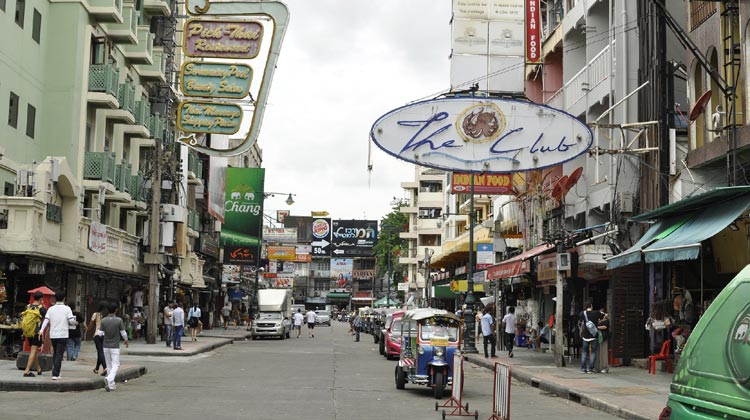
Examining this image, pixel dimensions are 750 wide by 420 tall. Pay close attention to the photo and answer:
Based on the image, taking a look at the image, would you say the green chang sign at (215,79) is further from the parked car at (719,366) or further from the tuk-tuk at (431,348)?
the parked car at (719,366)

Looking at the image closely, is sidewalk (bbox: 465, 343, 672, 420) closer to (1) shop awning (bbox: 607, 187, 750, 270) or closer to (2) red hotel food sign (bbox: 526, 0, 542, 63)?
(1) shop awning (bbox: 607, 187, 750, 270)

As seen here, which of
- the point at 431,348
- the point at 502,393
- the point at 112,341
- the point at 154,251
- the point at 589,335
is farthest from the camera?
the point at 154,251

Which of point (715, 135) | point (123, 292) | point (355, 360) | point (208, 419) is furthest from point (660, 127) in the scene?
point (123, 292)

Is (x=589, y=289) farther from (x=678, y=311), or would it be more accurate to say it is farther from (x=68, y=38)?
(x=68, y=38)

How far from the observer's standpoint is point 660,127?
83.1 ft

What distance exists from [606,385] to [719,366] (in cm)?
1562

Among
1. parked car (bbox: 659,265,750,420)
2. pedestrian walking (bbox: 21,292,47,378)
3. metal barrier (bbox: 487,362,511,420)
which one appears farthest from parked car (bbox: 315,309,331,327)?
parked car (bbox: 659,265,750,420)

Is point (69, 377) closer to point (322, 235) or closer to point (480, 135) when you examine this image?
point (480, 135)

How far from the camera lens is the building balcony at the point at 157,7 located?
42.3 m

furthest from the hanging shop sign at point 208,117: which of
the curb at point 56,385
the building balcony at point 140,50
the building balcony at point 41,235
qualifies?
the building balcony at point 140,50

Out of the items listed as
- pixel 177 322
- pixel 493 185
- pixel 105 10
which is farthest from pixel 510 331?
pixel 105 10

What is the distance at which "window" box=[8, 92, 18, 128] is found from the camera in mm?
29447

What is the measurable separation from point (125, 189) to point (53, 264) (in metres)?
9.37

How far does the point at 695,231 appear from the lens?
15.2m
